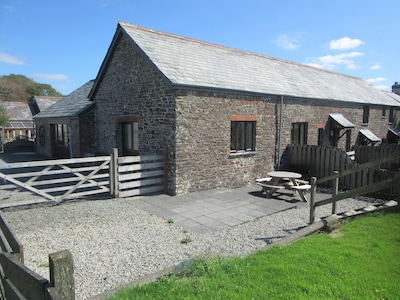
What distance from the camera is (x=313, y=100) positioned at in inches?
577

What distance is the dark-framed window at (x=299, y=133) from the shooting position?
1414 centimetres

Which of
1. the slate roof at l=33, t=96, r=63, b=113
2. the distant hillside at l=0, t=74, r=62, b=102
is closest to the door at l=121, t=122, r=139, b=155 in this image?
the slate roof at l=33, t=96, r=63, b=113

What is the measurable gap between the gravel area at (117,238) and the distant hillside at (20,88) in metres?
53.2

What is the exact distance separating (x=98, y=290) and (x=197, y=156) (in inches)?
255

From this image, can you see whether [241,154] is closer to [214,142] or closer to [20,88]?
[214,142]

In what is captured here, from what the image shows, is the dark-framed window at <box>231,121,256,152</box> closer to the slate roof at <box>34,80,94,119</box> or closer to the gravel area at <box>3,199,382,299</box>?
the gravel area at <box>3,199,382,299</box>

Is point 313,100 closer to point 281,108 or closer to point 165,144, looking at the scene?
Answer: point 281,108

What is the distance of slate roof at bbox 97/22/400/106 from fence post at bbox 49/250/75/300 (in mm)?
7489

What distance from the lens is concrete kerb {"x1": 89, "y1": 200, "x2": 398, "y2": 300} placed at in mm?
3704

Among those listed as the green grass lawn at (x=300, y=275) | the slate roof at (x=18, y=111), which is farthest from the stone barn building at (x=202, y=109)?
the slate roof at (x=18, y=111)

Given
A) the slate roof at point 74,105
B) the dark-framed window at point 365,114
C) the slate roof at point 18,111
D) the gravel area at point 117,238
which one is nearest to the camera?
the gravel area at point 117,238

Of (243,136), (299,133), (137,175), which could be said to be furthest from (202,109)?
(299,133)

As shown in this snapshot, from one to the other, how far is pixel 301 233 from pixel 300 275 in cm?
165

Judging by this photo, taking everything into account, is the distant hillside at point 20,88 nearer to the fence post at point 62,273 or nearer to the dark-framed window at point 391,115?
the dark-framed window at point 391,115
